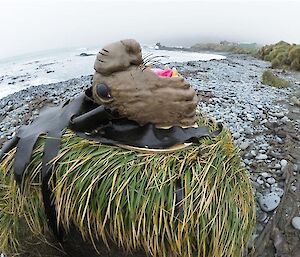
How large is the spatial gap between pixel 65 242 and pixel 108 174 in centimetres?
55

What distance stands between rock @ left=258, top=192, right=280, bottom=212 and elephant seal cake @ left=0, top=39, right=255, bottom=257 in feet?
4.49

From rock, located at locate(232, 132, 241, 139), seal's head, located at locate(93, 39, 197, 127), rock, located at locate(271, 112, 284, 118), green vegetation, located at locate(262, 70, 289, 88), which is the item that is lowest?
green vegetation, located at locate(262, 70, 289, 88)

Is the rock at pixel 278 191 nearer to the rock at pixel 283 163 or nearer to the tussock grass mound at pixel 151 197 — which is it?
the rock at pixel 283 163

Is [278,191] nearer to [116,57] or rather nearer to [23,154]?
[116,57]

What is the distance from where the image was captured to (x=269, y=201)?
3541 millimetres

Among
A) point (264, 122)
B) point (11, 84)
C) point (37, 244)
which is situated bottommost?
point (11, 84)

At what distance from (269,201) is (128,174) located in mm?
2051

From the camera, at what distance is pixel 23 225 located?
2.21 metres

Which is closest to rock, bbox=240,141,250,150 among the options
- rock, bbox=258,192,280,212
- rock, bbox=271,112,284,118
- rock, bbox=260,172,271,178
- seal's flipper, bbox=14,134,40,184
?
rock, bbox=260,172,271,178

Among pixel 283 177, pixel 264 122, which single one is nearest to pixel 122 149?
pixel 283 177

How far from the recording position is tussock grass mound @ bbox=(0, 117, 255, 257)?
1.86 meters

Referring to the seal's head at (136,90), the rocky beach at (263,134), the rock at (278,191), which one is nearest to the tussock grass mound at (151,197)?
the seal's head at (136,90)

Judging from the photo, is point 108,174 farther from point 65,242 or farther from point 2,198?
point 2,198

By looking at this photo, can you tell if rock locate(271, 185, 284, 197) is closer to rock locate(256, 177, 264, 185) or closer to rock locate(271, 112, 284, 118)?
rock locate(256, 177, 264, 185)
